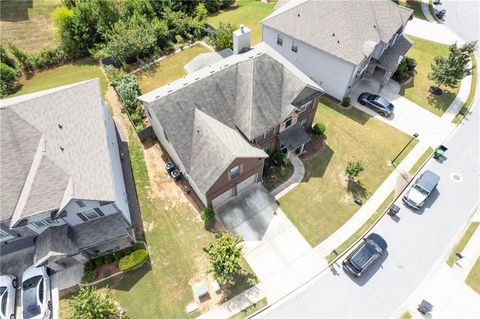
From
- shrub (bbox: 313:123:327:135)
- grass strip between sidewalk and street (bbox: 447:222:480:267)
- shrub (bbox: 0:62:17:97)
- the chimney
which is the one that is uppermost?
the chimney

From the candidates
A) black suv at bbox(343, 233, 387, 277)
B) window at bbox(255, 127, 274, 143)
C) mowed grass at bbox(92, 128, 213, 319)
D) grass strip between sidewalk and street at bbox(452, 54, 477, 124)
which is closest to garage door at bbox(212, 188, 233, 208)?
mowed grass at bbox(92, 128, 213, 319)

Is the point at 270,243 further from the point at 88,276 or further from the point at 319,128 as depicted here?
the point at 88,276

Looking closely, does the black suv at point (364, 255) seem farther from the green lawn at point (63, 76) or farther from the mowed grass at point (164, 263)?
the green lawn at point (63, 76)

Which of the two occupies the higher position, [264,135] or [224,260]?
[264,135]

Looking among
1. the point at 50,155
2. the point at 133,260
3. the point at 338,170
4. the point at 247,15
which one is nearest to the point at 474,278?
the point at 338,170

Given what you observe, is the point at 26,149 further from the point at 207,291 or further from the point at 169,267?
the point at 207,291

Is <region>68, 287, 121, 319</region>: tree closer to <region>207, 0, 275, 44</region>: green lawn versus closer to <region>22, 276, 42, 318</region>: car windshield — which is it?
<region>22, 276, 42, 318</region>: car windshield
